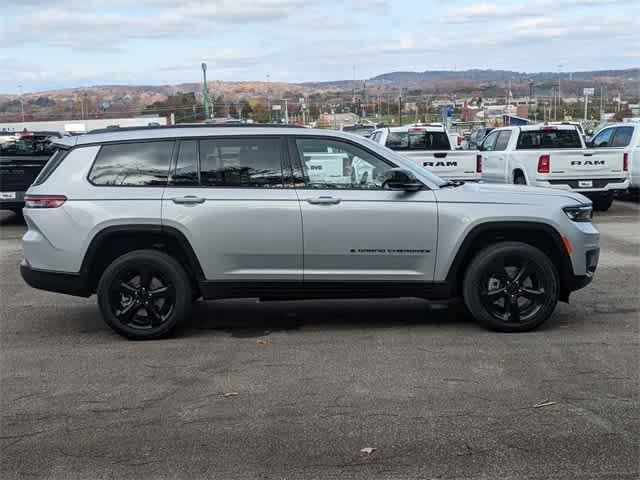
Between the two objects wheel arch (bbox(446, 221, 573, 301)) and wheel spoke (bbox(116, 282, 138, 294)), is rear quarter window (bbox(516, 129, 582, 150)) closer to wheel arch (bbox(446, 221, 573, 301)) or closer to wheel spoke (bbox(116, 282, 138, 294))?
wheel arch (bbox(446, 221, 573, 301))

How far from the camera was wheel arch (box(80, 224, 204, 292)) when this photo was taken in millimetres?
7082

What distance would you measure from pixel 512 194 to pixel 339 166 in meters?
1.55

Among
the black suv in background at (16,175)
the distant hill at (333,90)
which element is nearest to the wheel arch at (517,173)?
the black suv in background at (16,175)

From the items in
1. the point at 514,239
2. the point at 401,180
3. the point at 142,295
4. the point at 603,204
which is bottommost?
the point at 603,204

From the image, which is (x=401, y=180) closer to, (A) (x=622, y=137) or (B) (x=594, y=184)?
(B) (x=594, y=184)

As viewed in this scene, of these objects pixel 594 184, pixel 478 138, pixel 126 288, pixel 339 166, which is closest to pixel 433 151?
pixel 594 184

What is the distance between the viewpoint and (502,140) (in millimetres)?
18469

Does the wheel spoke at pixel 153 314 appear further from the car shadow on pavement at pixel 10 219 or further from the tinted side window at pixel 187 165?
the car shadow on pavement at pixel 10 219

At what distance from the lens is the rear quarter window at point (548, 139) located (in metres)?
17.6

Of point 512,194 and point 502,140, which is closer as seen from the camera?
point 512,194

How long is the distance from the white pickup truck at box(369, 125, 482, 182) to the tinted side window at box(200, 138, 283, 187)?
1057 centimetres

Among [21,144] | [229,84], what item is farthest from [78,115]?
[229,84]

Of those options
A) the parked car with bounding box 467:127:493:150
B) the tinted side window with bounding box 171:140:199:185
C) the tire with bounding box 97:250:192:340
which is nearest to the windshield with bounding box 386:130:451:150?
the parked car with bounding box 467:127:493:150

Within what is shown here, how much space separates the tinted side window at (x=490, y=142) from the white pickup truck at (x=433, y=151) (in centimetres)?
98
